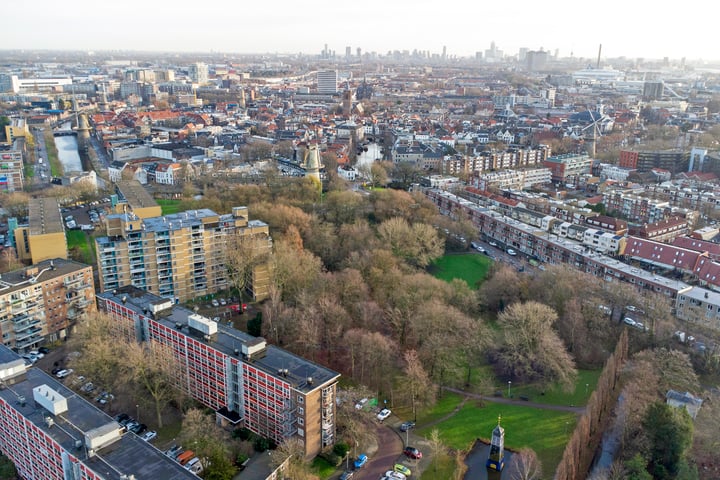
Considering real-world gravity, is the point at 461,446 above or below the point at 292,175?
below

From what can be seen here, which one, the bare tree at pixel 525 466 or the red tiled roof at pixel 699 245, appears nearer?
the bare tree at pixel 525 466

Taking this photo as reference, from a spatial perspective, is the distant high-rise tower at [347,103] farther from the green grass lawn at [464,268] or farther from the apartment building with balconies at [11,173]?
the green grass lawn at [464,268]

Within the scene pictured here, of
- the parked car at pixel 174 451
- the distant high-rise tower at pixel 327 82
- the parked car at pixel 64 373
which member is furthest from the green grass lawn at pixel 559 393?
the distant high-rise tower at pixel 327 82

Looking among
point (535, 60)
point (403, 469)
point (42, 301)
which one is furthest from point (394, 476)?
point (535, 60)

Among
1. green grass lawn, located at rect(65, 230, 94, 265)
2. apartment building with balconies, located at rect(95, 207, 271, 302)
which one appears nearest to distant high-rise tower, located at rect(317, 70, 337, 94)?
green grass lawn, located at rect(65, 230, 94, 265)

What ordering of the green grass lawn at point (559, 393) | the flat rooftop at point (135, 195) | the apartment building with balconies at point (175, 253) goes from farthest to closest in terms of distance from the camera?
the flat rooftop at point (135, 195) → the apartment building with balconies at point (175, 253) → the green grass lawn at point (559, 393)

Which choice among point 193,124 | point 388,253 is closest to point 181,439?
point 388,253

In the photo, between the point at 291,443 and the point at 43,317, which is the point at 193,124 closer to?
the point at 43,317
